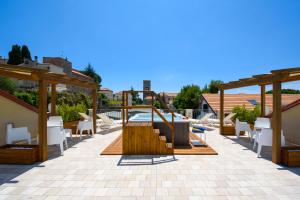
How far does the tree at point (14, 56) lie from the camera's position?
38.4m

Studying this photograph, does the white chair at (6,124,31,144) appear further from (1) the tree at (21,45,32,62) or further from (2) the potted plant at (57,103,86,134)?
(1) the tree at (21,45,32,62)

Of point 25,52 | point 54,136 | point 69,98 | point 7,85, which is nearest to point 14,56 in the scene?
point 25,52

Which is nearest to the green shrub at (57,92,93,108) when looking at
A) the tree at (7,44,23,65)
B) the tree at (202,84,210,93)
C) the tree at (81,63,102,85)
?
the tree at (7,44,23,65)

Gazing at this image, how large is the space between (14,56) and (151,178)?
147ft

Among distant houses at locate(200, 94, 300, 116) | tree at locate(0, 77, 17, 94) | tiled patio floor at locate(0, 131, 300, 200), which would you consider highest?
tree at locate(0, 77, 17, 94)

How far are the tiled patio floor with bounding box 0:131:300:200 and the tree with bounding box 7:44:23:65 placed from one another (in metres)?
41.5

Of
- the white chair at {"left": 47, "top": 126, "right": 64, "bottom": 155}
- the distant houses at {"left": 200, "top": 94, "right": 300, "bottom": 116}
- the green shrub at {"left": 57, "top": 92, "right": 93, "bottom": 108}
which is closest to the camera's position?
the white chair at {"left": 47, "top": 126, "right": 64, "bottom": 155}

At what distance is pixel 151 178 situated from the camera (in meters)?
4.18

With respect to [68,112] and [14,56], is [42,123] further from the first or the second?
[14,56]

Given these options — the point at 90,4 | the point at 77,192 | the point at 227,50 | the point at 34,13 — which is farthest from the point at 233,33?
the point at 77,192

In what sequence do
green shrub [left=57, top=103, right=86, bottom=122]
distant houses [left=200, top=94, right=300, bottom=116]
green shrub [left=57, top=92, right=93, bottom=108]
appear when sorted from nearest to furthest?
green shrub [left=57, top=103, right=86, bottom=122] < distant houses [left=200, top=94, right=300, bottom=116] < green shrub [left=57, top=92, right=93, bottom=108]

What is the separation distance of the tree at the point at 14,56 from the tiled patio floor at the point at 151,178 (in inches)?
1633

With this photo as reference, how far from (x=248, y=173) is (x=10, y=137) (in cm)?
658

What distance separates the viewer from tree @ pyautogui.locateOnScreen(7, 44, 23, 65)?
1512 inches
